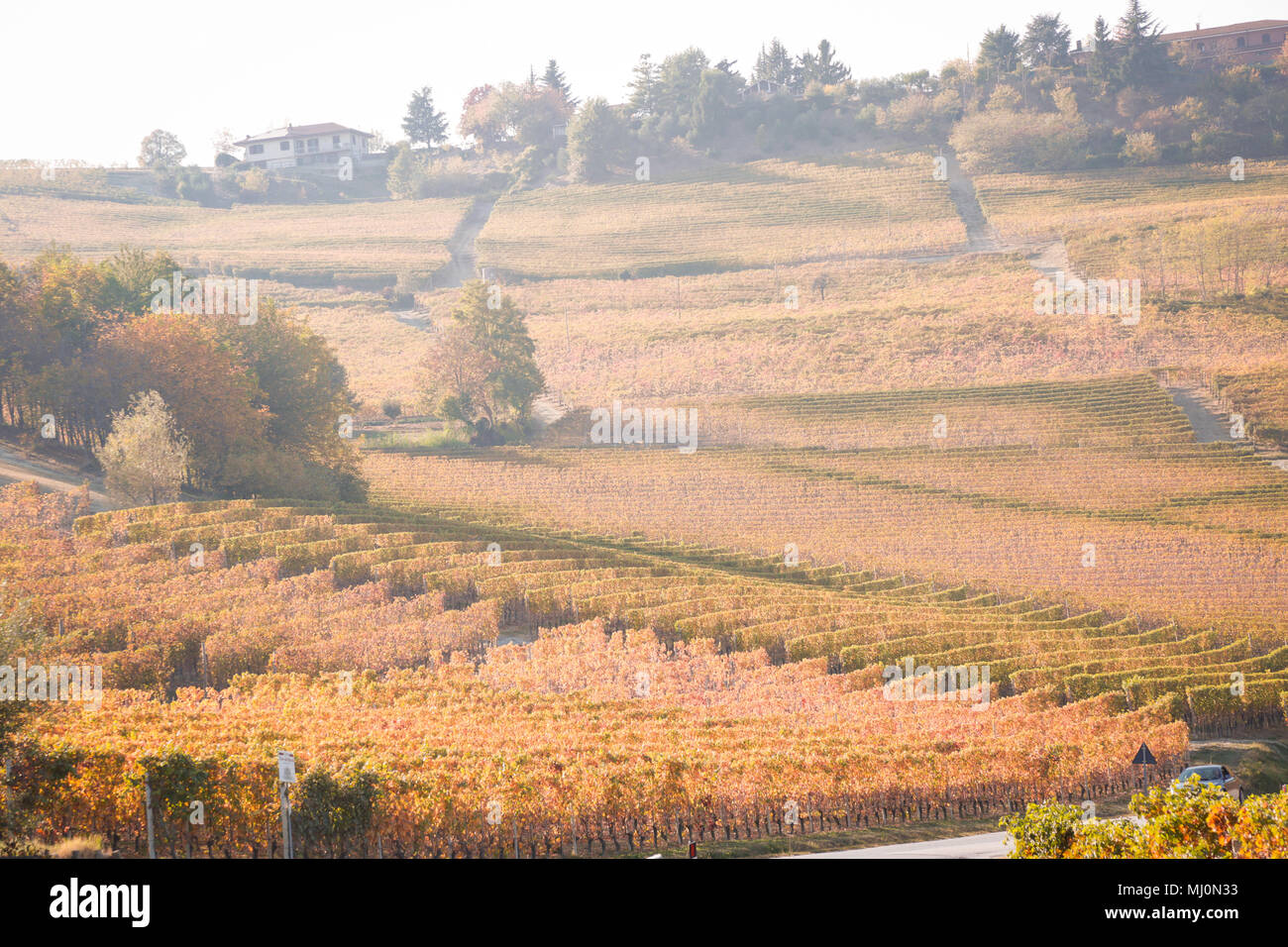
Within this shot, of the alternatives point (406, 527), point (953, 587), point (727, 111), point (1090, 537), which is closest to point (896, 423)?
point (1090, 537)

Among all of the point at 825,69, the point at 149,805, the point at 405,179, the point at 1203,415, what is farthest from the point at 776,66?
the point at 149,805

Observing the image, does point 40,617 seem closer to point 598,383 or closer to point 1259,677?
point 1259,677

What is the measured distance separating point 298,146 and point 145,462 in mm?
132683

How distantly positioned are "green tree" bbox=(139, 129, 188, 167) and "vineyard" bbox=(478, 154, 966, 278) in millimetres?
63610

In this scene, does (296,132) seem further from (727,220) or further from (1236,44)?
(1236,44)

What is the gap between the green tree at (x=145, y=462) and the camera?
47.3 meters

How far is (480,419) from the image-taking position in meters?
81.5

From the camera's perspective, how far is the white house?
540ft

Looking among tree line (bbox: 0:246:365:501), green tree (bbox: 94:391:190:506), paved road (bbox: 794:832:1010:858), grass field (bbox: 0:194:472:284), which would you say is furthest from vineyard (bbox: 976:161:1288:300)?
paved road (bbox: 794:832:1010:858)

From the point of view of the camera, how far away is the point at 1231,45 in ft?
493

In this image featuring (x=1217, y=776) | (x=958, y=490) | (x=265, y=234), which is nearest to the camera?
(x=1217, y=776)

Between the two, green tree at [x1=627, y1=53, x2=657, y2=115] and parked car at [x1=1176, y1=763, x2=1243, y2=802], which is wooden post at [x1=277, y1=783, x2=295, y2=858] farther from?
green tree at [x1=627, y1=53, x2=657, y2=115]

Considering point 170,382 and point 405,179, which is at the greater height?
point 405,179
